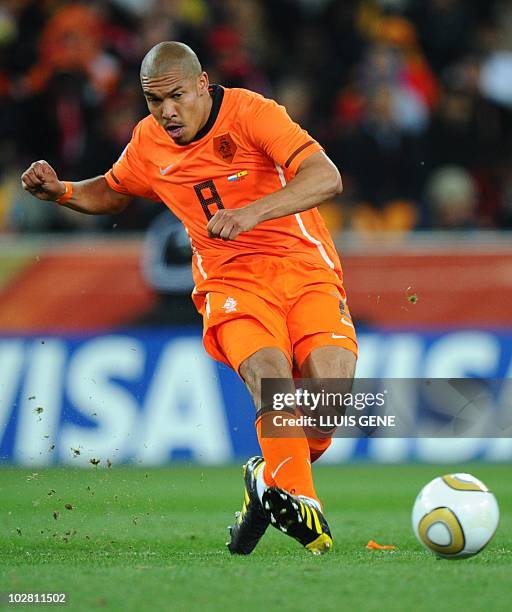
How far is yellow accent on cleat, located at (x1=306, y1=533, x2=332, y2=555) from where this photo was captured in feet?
18.4

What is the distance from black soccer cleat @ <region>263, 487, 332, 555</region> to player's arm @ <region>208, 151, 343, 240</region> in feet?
3.75

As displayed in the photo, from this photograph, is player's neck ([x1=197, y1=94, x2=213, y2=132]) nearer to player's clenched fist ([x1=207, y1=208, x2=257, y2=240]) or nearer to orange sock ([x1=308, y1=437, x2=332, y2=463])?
player's clenched fist ([x1=207, y1=208, x2=257, y2=240])

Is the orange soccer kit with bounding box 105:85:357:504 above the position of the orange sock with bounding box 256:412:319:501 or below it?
above

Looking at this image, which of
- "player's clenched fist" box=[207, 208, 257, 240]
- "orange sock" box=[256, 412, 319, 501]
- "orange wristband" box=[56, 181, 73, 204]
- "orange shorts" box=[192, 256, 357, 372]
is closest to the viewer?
"player's clenched fist" box=[207, 208, 257, 240]

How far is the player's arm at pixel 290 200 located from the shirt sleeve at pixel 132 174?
1.02 m

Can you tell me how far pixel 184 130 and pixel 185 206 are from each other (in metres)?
0.41

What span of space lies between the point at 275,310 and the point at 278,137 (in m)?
0.83

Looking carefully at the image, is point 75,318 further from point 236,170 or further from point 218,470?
point 236,170

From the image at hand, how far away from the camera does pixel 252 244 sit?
6180 mm

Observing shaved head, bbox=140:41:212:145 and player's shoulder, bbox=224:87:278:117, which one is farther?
player's shoulder, bbox=224:87:278:117

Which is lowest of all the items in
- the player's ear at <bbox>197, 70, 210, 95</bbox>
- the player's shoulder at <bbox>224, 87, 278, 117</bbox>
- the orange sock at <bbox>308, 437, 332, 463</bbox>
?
the orange sock at <bbox>308, 437, 332, 463</bbox>

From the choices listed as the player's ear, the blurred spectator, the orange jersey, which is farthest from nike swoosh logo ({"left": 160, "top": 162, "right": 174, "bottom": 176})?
the blurred spectator

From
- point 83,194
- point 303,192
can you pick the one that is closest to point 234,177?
point 303,192

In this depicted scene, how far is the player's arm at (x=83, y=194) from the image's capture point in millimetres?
6504
